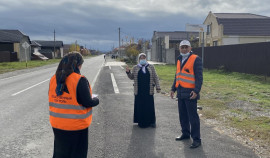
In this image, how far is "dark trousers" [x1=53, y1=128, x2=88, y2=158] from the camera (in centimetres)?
307

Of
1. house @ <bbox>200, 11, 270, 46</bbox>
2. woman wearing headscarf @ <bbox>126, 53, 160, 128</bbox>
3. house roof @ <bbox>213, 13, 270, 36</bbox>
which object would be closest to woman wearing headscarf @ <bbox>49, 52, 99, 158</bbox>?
woman wearing headscarf @ <bbox>126, 53, 160, 128</bbox>

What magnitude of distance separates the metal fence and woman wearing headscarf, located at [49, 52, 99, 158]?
14.6 metres

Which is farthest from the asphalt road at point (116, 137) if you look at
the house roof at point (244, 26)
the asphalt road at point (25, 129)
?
the house roof at point (244, 26)

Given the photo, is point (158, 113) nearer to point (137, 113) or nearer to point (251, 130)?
point (137, 113)

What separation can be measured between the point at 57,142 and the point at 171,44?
53.6 metres

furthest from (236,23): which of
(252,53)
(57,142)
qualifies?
(57,142)

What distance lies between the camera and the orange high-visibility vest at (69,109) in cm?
295

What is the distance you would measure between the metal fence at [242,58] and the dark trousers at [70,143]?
14567 mm

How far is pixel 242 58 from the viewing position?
18.1 metres

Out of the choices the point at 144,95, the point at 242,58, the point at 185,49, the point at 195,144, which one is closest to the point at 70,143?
the point at 195,144

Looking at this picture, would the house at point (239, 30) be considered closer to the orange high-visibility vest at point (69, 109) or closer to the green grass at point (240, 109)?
the green grass at point (240, 109)

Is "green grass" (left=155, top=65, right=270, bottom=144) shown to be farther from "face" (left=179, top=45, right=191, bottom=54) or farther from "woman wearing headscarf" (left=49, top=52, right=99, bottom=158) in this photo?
"woman wearing headscarf" (left=49, top=52, right=99, bottom=158)

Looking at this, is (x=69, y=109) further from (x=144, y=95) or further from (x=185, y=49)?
(x=144, y=95)

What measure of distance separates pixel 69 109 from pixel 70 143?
42cm
